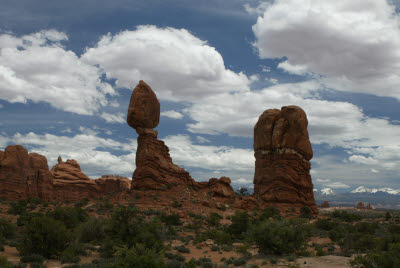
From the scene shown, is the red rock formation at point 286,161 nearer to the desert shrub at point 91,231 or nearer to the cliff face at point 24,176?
the cliff face at point 24,176

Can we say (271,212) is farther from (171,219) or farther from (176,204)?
(171,219)

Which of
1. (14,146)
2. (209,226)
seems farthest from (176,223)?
(14,146)

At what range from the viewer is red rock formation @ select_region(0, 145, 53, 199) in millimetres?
46000

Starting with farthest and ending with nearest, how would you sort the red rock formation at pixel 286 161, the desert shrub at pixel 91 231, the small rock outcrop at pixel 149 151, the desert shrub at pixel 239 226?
the red rock formation at pixel 286 161 → the small rock outcrop at pixel 149 151 → the desert shrub at pixel 239 226 → the desert shrub at pixel 91 231

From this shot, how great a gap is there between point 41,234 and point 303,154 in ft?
131

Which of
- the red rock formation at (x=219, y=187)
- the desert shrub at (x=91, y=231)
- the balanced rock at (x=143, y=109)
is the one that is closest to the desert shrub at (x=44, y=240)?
the desert shrub at (x=91, y=231)

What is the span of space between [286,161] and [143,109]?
22.6 meters

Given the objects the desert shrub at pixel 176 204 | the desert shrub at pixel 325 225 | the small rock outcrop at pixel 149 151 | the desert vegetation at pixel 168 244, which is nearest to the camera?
the desert vegetation at pixel 168 244

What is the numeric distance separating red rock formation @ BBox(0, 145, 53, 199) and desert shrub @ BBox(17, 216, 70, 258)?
3134 cm

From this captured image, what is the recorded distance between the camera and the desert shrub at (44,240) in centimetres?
1861

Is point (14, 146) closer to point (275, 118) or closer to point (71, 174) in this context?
point (71, 174)

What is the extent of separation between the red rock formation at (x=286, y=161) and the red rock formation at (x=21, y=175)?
1333 inches

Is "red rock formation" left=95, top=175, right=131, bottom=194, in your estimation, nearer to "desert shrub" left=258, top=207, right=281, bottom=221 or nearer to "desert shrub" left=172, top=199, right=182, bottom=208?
"desert shrub" left=172, top=199, right=182, bottom=208

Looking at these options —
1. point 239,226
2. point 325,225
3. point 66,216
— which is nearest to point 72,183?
point 66,216
